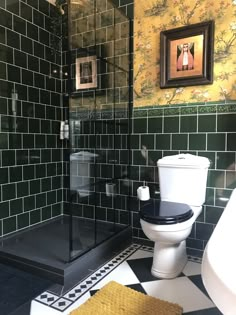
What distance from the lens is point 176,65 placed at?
224 centimetres

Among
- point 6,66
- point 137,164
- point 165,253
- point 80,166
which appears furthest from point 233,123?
point 6,66

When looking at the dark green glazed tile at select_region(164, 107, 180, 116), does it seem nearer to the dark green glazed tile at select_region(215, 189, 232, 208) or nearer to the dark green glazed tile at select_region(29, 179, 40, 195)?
the dark green glazed tile at select_region(215, 189, 232, 208)

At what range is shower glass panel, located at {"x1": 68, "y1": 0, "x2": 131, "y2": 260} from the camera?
2084 mm

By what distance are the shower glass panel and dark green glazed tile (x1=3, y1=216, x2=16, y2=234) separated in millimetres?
671

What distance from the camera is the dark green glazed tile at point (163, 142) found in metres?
2.33

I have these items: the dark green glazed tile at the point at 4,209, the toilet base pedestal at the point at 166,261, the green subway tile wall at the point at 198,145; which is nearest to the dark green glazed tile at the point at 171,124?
the green subway tile wall at the point at 198,145

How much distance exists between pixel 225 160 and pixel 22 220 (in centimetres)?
195

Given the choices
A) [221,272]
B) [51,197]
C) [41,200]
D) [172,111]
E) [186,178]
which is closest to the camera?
[221,272]

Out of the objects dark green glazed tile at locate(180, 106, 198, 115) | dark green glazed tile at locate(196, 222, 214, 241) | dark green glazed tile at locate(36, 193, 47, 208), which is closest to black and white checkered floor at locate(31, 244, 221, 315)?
dark green glazed tile at locate(196, 222, 214, 241)

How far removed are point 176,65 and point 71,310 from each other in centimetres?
199

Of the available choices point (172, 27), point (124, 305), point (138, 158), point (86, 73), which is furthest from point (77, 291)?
point (172, 27)

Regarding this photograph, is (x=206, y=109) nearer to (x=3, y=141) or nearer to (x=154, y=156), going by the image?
(x=154, y=156)

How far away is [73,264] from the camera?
1827mm

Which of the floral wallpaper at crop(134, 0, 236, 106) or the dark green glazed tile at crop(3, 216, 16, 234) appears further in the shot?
the dark green glazed tile at crop(3, 216, 16, 234)
